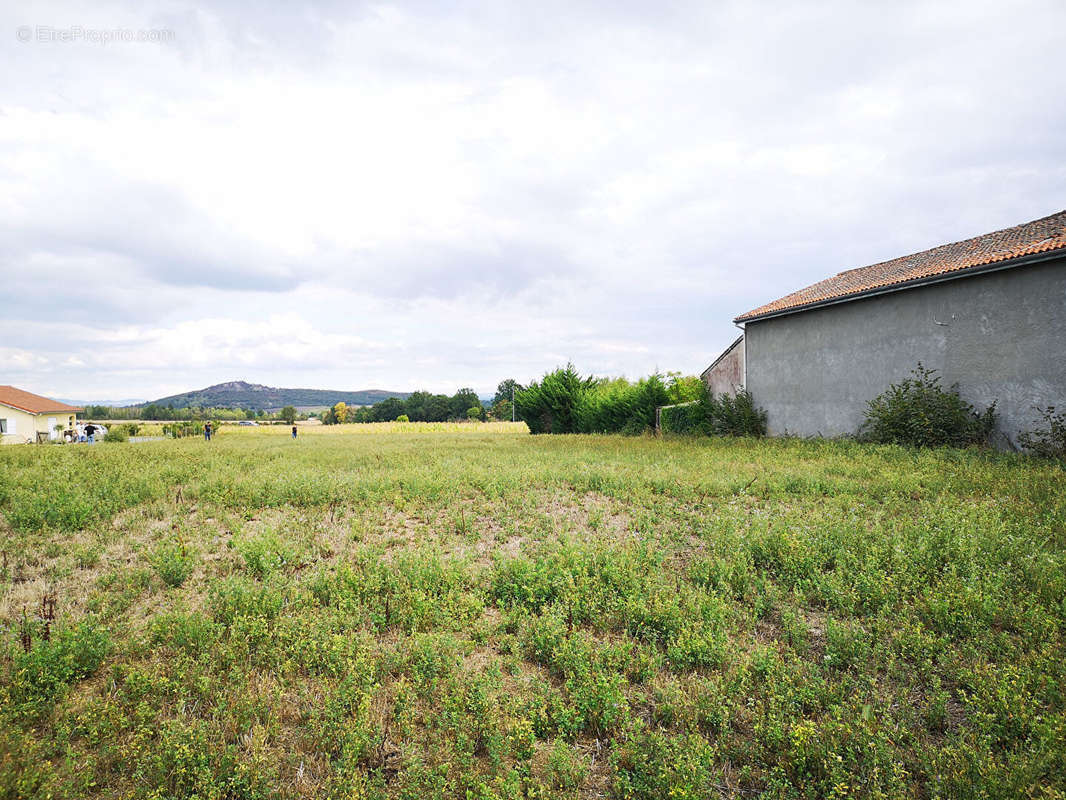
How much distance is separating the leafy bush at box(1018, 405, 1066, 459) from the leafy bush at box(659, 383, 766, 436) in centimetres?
835

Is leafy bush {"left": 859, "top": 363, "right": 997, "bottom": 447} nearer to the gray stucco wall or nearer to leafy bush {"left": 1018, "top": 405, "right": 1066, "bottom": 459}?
the gray stucco wall

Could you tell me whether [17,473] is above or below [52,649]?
above

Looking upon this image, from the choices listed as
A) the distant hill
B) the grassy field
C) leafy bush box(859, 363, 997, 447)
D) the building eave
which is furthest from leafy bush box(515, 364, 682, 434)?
the distant hill

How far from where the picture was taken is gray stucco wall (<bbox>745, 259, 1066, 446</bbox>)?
11633 millimetres

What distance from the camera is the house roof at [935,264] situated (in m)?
12.1

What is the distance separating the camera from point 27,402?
1602 inches

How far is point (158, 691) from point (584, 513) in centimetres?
531

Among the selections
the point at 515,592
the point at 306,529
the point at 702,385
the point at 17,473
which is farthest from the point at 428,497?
the point at 702,385

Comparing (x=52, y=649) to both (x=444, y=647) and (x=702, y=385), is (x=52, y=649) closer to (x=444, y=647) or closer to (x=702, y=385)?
(x=444, y=647)

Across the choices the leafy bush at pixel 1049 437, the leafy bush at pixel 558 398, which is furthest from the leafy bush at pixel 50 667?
the leafy bush at pixel 558 398

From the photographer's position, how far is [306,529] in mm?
6727

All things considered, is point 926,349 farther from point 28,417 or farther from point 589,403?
point 28,417

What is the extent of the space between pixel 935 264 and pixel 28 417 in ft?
180

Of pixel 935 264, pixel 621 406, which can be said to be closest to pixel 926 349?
pixel 935 264
